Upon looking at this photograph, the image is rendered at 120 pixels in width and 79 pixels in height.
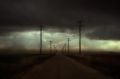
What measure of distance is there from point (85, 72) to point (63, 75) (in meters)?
2.64

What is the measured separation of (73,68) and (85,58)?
573 inches

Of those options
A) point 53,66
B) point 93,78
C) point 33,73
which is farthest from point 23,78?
point 53,66

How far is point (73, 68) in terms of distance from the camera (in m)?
30.5

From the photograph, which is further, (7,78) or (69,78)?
(7,78)

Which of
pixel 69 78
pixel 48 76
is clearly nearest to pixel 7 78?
pixel 48 76

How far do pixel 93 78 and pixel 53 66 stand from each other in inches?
299

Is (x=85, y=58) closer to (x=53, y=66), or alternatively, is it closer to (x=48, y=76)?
(x=53, y=66)

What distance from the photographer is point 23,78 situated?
25.5 m

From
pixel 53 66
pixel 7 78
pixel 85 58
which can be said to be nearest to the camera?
pixel 7 78

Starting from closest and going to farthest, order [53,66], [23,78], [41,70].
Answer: [23,78], [41,70], [53,66]

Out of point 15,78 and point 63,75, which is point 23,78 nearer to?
point 15,78

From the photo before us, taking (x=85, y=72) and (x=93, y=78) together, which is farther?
(x=85, y=72)

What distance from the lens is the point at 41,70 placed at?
29.6 meters

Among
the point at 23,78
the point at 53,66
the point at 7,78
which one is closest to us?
the point at 23,78
